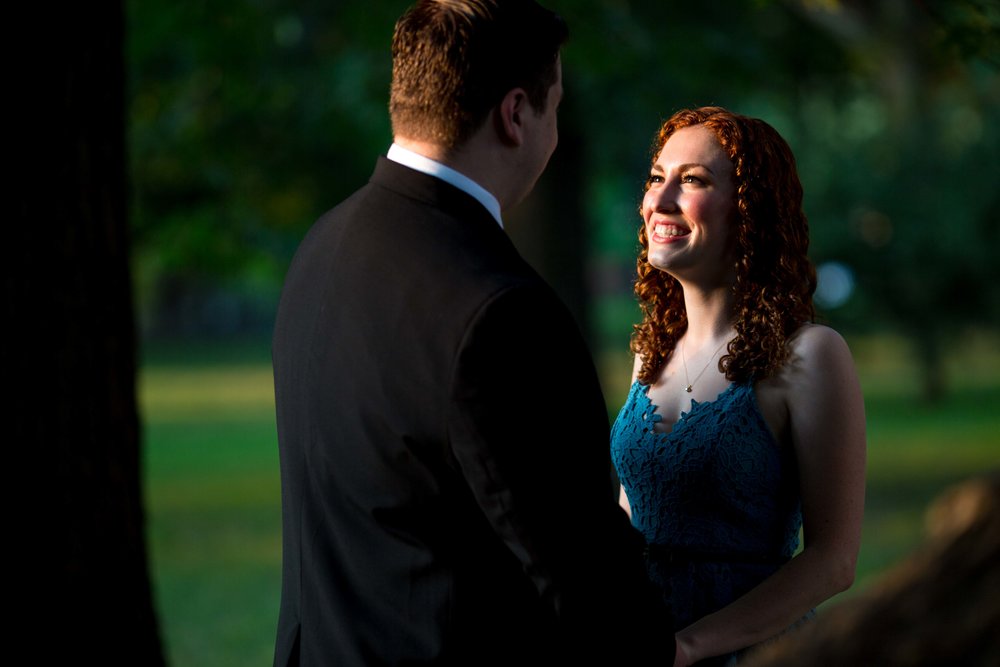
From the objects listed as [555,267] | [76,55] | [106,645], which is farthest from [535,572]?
[555,267]

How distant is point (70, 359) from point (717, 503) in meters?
2.02

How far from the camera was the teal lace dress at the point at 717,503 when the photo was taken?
3.11m

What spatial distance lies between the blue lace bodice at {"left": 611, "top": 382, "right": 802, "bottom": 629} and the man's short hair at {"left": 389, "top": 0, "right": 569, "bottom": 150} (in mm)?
1038

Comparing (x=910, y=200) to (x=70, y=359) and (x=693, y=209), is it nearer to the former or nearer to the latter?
(x=70, y=359)

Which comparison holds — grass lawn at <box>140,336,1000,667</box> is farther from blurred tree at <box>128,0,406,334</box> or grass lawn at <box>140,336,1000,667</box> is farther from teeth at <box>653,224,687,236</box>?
blurred tree at <box>128,0,406,334</box>

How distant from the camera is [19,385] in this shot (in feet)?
12.9

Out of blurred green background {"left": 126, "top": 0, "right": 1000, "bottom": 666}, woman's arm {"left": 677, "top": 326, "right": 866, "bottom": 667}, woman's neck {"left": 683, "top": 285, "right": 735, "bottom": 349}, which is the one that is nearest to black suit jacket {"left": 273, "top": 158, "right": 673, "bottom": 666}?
woman's arm {"left": 677, "top": 326, "right": 866, "bottom": 667}

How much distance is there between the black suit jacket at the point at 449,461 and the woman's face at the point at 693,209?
90 cm

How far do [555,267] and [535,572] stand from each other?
9.11m

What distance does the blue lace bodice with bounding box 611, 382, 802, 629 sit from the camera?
3.11m

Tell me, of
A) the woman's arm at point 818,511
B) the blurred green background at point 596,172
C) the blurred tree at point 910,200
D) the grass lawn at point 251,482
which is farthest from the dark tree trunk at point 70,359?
the blurred tree at point 910,200

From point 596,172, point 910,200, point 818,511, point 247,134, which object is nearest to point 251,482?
point 596,172

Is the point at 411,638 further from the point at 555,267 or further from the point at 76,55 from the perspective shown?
the point at 555,267

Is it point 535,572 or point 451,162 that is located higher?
point 451,162
